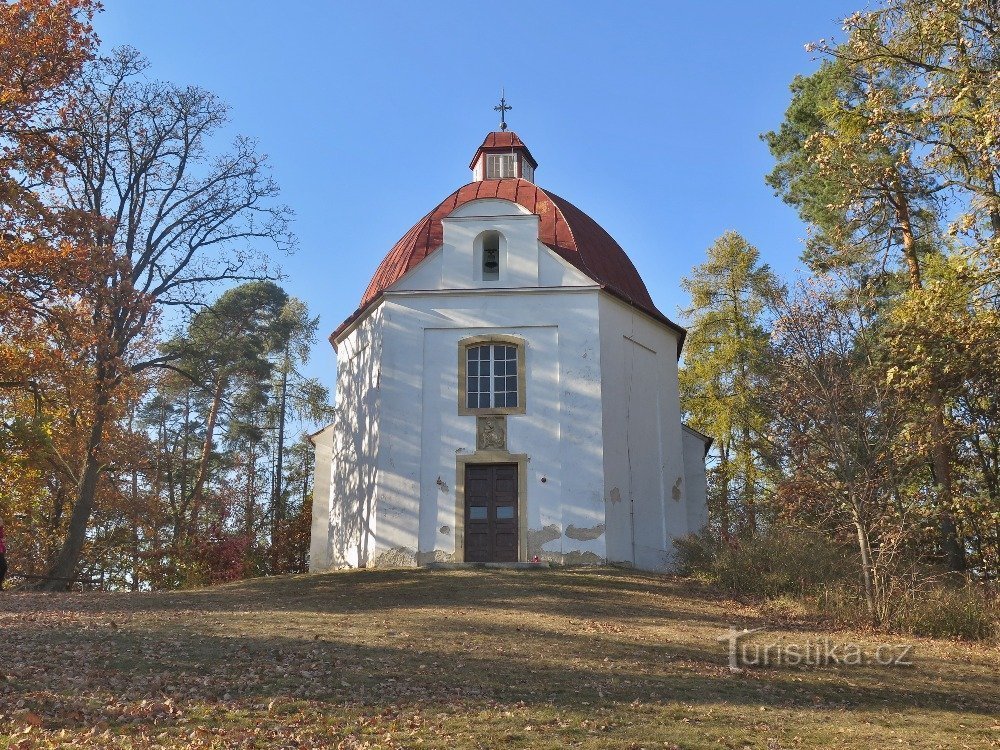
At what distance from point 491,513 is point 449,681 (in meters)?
10.6

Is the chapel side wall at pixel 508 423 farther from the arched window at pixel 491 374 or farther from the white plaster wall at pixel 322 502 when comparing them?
the white plaster wall at pixel 322 502

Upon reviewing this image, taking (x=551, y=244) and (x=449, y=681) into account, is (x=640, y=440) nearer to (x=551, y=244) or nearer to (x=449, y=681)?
(x=551, y=244)

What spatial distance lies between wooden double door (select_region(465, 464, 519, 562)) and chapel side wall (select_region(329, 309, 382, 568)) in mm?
2041

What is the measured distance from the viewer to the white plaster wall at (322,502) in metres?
23.5

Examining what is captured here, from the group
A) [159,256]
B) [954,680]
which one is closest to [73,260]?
[159,256]

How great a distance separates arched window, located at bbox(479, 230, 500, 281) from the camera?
21719mm

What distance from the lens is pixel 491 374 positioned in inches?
824

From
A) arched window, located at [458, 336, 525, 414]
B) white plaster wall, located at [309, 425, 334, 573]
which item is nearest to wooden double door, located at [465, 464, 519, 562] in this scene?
arched window, located at [458, 336, 525, 414]

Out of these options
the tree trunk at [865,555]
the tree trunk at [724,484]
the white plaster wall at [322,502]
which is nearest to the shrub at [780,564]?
the tree trunk at [865,555]

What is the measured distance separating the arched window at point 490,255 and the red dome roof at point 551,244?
110 cm

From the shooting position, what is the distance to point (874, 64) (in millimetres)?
14750

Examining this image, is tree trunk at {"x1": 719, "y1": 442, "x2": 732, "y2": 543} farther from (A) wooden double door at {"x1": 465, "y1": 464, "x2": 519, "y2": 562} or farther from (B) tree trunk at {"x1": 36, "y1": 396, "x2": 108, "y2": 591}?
(B) tree trunk at {"x1": 36, "y1": 396, "x2": 108, "y2": 591}

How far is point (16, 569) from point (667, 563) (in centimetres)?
1909

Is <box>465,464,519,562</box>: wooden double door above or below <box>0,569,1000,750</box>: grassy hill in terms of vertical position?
above
